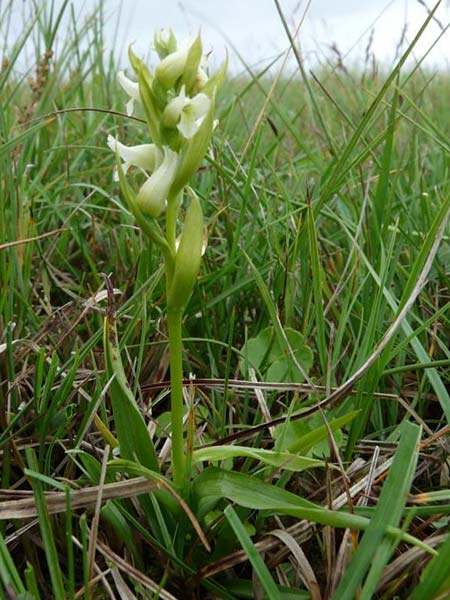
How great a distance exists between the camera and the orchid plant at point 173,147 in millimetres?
622

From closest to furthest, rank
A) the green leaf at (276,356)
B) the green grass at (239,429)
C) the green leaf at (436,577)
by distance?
the green leaf at (436,577), the green grass at (239,429), the green leaf at (276,356)

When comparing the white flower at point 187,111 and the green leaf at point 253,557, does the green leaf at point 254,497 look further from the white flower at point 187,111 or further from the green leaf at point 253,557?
the white flower at point 187,111

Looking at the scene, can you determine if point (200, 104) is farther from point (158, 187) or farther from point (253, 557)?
point (253, 557)

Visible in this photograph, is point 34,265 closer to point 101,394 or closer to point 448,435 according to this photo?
point 101,394

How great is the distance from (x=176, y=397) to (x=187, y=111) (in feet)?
0.86

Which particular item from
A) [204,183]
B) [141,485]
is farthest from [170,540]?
[204,183]

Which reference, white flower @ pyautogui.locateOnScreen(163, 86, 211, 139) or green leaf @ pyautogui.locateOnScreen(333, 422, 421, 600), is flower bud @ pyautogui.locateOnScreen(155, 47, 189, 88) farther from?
green leaf @ pyautogui.locateOnScreen(333, 422, 421, 600)

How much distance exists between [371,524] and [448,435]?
0.31m

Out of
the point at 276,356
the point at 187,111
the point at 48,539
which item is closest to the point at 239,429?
the point at 276,356

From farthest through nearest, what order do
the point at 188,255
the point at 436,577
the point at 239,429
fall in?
the point at 239,429, the point at 188,255, the point at 436,577

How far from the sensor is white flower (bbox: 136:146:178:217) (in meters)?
0.63

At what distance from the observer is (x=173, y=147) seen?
2.11ft

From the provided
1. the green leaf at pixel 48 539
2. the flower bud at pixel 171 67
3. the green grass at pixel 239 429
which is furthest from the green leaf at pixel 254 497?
the flower bud at pixel 171 67

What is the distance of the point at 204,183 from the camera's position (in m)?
1.52
